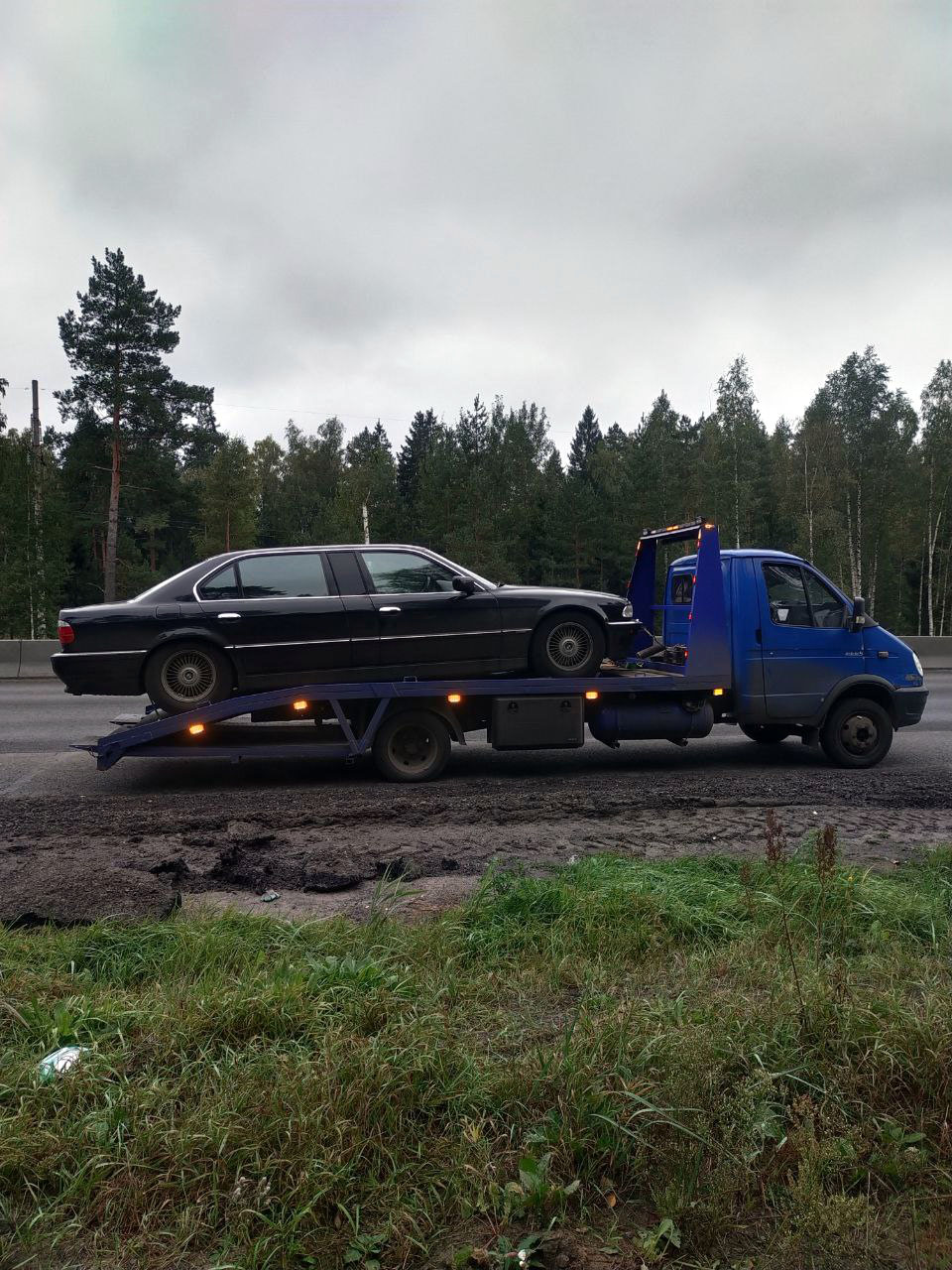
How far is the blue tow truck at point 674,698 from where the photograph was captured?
8.28 m

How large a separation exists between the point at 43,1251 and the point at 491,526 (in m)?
39.0

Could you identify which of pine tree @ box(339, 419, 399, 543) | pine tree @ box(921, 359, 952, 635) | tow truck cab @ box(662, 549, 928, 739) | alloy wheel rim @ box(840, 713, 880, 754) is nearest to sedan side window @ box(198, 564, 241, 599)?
tow truck cab @ box(662, 549, 928, 739)

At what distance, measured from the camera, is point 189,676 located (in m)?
8.20

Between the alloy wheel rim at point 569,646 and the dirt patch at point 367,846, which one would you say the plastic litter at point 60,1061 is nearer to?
the dirt patch at point 367,846

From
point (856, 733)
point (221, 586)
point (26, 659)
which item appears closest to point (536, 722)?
point (221, 586)

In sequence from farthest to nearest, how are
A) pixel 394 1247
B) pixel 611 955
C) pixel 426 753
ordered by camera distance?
1. pixel 426 753
2. pixel 611 955
3. pixel 394 1247

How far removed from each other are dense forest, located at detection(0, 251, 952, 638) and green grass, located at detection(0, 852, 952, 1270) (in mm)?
30796

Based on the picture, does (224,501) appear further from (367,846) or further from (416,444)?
(367,846)

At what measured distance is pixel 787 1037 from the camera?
126 inches

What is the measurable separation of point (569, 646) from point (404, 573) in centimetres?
170

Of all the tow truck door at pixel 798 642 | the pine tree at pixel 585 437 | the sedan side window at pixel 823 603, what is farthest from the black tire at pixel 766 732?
the pine tree at pixel 585 437

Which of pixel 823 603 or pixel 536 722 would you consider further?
pixel 823 603

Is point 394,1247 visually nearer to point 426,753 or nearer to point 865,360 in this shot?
point 426,753

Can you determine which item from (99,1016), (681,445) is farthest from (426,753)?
(681,445)
